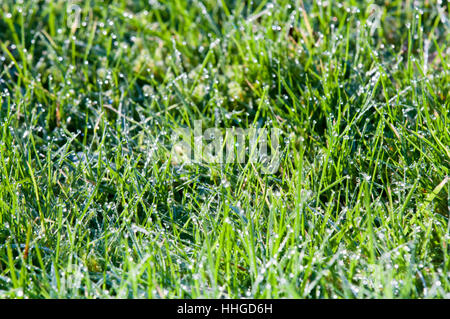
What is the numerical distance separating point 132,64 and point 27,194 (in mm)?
794

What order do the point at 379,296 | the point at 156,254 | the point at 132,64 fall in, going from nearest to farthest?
the point at 379,296 → the point at 156,254 → the point at 132,64

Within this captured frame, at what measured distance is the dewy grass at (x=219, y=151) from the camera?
1.39 metres

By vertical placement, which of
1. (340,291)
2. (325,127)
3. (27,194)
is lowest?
(340,291)

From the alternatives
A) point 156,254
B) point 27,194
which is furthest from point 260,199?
point 27,194

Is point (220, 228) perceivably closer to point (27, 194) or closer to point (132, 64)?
point (27, 194)

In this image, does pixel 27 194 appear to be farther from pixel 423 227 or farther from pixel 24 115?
pixel 423 227

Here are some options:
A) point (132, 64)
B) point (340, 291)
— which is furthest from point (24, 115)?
point (340, 291)

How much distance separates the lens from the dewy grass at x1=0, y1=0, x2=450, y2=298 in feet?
4.57

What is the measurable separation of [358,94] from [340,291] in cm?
77

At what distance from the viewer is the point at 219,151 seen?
70.7 inches

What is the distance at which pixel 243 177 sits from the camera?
1.62 m

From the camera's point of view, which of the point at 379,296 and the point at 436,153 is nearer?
the point at 379,296

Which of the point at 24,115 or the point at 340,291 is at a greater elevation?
the point at 24,115

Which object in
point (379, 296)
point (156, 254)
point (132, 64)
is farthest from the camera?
point (132, 64)
